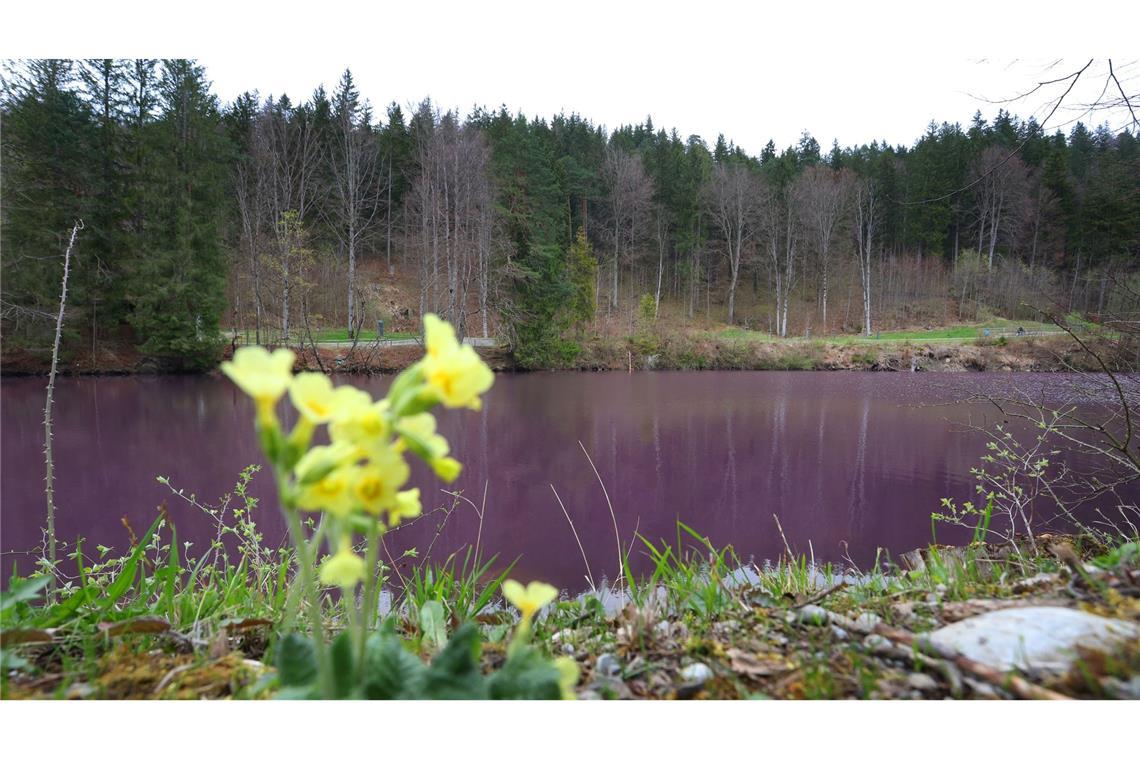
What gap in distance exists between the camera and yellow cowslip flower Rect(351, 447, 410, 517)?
30cm

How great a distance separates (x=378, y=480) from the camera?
1.00 ft

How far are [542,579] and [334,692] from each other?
1980 mm

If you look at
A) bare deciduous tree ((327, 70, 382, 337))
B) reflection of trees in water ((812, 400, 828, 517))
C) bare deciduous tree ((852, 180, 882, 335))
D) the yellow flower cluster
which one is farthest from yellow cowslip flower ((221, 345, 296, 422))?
bare deciduous tree ((852, 180, 882, 335))

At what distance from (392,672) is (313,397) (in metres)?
0.20

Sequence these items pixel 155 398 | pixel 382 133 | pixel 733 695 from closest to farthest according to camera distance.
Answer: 1. pixel 733 695
2. pixel 382 133
3. pixel 155 398

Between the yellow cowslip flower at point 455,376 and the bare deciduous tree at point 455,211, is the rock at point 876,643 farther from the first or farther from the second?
the bare deciduous tree at point 455,211

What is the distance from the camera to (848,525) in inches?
112

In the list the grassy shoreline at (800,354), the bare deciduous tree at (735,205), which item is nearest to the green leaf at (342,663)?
the grassy shoreline at (800,354)

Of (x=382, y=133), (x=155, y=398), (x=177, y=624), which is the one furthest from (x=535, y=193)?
(x=177, y=624)

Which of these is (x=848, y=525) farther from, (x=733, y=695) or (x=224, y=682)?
(x=224, y=682)

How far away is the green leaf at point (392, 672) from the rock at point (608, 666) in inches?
10.8

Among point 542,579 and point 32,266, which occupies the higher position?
point 32,266

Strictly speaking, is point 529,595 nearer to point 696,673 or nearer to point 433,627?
point 696,673

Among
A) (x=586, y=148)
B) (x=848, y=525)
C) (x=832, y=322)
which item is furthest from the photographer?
(x=586, y=148)
